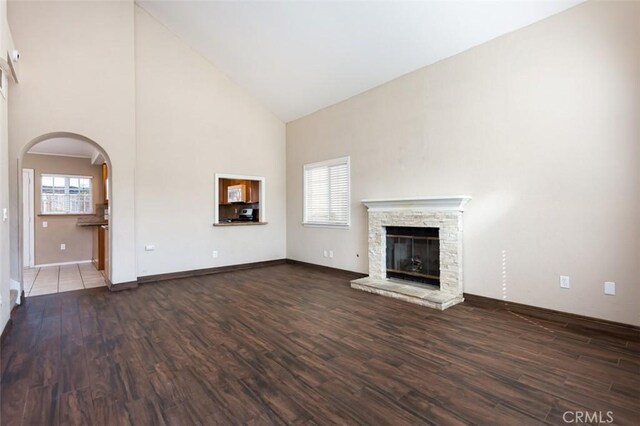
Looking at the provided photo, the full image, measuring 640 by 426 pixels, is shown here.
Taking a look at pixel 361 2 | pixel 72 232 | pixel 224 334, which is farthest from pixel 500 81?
pixel 72 232

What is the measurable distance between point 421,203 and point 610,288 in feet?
7.08

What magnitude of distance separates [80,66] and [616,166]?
6.86 meters

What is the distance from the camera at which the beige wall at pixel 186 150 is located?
535 centimetres

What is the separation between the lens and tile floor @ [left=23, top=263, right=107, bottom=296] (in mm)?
5063

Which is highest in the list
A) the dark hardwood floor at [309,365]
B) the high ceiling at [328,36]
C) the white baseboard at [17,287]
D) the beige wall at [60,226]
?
the high ceiling at [328,36]

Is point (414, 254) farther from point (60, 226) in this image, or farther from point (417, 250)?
point (60, 226)

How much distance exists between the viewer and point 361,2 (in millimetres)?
3850

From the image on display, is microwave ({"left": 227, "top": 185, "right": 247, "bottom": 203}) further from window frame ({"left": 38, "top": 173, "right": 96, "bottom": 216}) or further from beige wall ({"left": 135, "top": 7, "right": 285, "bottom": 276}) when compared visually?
window frame ({"left": 38, "top": 173, "right": 96, "bottom": 216})

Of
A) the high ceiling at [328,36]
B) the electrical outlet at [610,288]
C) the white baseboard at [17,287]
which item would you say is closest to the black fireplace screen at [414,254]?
the electrical outlet at [610,288]

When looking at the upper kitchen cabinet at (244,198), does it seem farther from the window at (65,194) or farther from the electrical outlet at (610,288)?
the electrical outlet at (610,288)

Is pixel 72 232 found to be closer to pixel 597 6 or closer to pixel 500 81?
pixel 500 81

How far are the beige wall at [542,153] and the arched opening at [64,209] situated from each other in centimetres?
643

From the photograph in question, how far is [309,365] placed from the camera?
245 centimetres

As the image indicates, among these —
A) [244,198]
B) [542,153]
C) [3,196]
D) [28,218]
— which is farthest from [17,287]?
[542,153]
